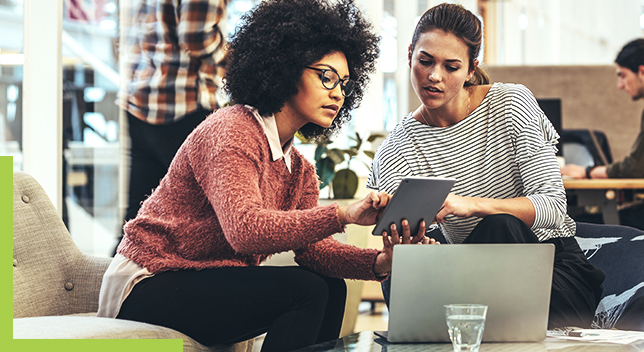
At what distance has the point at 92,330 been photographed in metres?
1.03

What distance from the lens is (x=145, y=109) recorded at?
201 cm

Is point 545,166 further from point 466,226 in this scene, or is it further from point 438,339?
point 438,339

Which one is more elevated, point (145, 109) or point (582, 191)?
point (145, 109)

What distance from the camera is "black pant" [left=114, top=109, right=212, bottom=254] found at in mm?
1952

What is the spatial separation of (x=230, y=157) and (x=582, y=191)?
204cm

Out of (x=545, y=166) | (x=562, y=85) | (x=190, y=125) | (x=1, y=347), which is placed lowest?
(x=1, y=347)

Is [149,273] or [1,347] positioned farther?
[149,273]

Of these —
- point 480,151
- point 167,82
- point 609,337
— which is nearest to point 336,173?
point 167,82

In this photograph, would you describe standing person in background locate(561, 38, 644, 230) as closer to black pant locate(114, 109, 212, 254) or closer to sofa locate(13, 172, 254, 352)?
black pant locate(114, 109, 212, 254)

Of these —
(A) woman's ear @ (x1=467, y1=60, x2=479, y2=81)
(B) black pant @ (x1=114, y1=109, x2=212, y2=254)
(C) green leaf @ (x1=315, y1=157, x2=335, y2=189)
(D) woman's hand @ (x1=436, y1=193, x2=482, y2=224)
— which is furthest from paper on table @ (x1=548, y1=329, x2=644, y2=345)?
(C) green leaf @ (x1=315, y1=157, x2=335, y2=189)

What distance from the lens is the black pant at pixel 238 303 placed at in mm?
1094

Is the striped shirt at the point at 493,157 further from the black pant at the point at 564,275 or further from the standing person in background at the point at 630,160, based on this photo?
the standing person in background at the point at 630,160

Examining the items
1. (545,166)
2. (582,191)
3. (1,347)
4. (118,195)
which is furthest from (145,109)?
(582,191)

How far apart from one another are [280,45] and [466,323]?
68 centimetres
